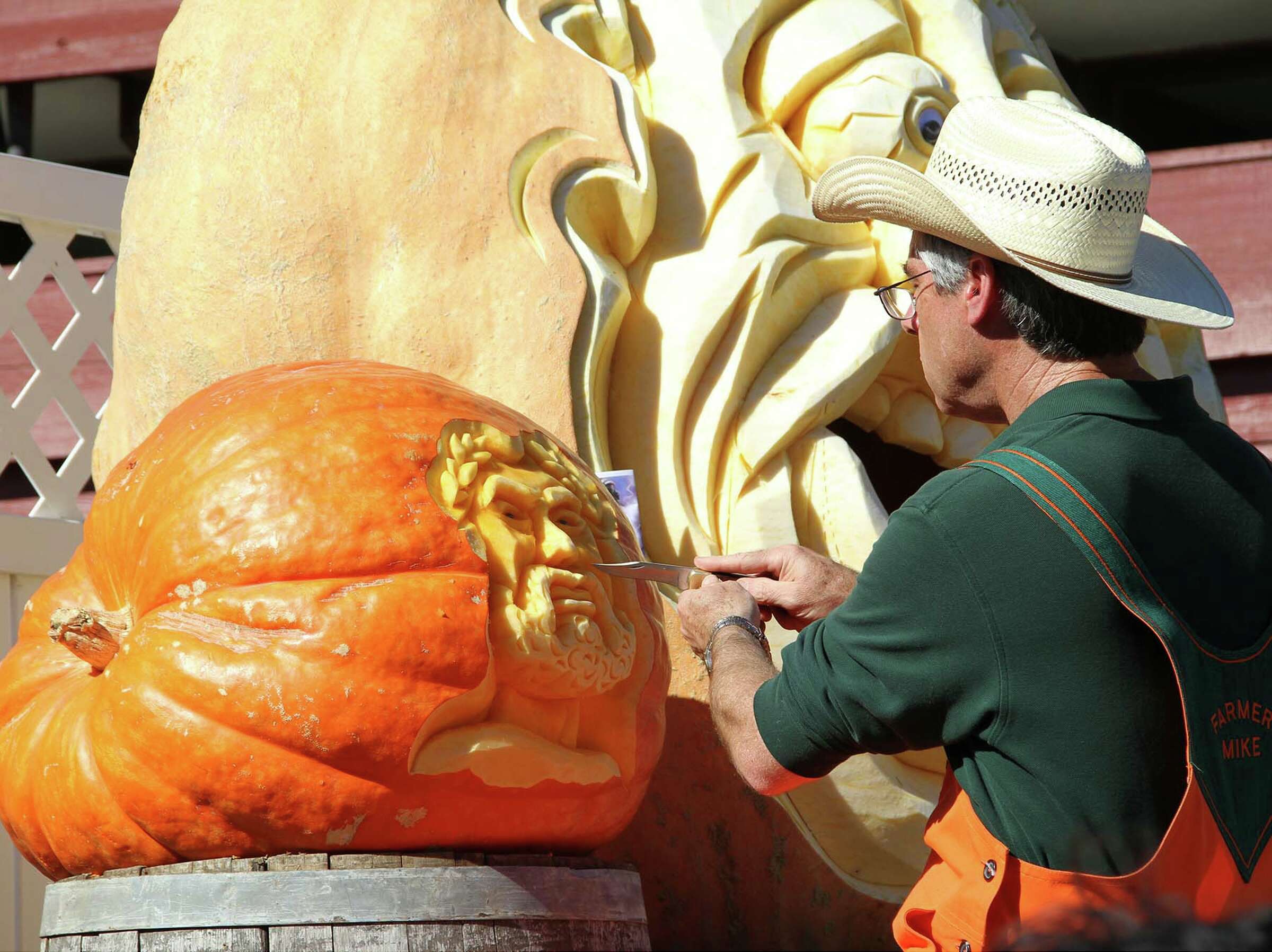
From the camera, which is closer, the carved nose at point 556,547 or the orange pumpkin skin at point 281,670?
the orange pumpkin skin at point 281,670

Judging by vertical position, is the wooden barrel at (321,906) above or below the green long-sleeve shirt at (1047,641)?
Result: below

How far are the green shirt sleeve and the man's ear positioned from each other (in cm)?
27

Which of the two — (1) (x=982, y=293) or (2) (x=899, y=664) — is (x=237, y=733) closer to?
(2) (x=899, y=664)

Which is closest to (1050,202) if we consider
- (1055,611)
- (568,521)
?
(1055,611)

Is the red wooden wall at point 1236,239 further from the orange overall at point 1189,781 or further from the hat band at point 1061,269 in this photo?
the orange overall at point 1189,781

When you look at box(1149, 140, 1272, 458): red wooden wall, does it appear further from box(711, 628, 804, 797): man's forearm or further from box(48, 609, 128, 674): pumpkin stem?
box(48, 609, 128, 674): pumpkin stem

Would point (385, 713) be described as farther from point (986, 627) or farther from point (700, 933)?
point (700, 933)

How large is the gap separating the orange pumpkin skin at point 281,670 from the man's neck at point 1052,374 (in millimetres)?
765

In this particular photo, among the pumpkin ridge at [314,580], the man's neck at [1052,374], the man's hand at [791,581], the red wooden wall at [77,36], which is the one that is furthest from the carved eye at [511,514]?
the red wooden wall at [77,36]

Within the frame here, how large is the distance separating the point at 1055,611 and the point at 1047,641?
3cm

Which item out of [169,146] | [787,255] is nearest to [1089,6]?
[787,255]

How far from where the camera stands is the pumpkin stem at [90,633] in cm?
202

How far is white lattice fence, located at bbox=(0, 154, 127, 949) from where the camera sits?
3.62 meters

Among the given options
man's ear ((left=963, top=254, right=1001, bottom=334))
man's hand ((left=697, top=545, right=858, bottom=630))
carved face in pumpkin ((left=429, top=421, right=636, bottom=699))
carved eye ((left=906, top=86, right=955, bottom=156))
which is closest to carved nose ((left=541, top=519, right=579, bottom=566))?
carved face in pumpkin ((left=429, top=421, right=636, bottom=699))
